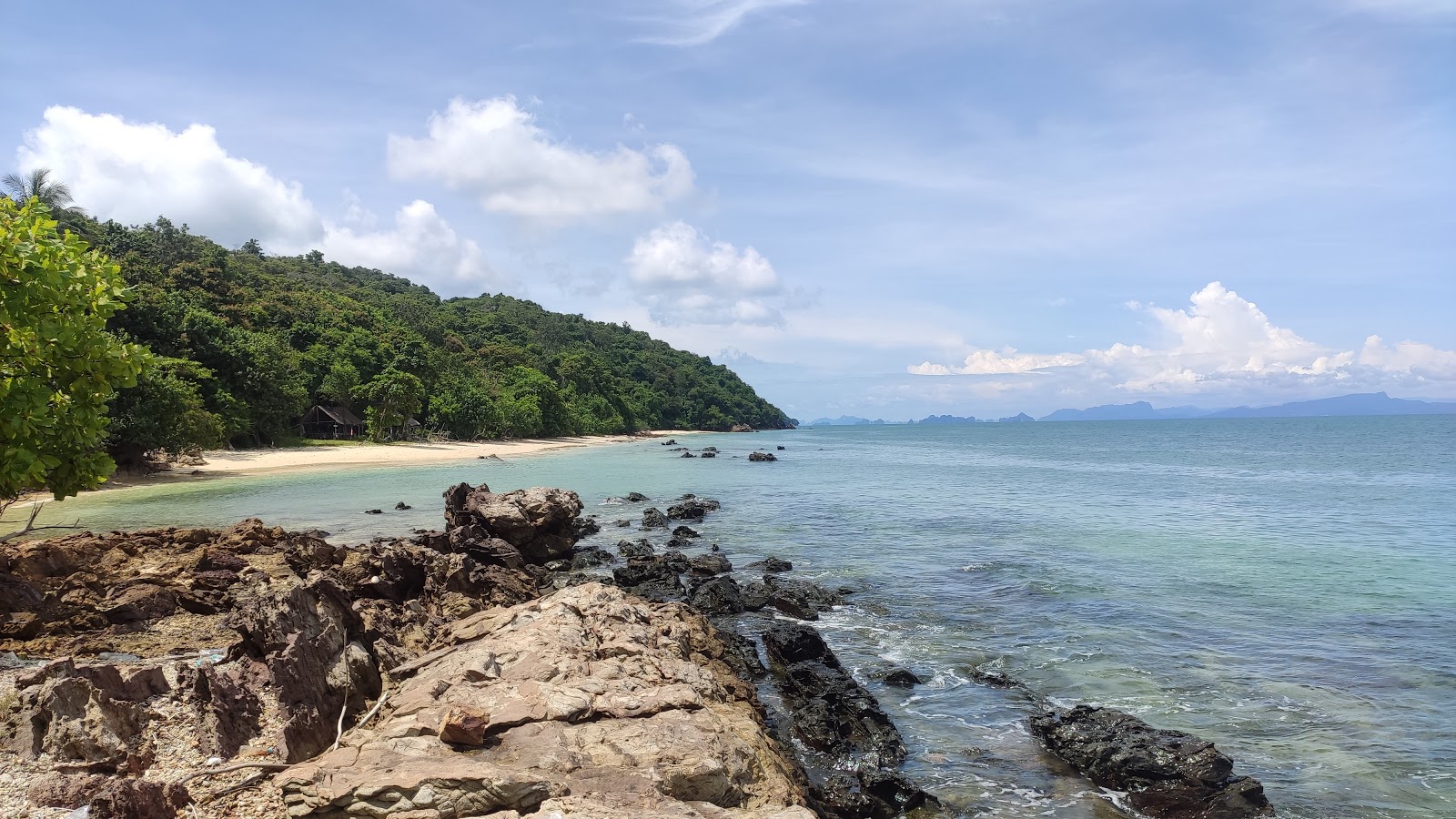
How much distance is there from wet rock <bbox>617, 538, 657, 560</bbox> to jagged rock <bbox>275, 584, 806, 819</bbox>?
12724 mm

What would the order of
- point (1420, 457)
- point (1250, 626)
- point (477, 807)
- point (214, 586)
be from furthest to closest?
point (1420, 457) → point (1250, 626) → point (214, 586) → point (477, 807)

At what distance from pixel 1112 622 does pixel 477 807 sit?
14.2 metres

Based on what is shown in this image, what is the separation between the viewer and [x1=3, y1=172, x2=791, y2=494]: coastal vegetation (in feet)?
31.0

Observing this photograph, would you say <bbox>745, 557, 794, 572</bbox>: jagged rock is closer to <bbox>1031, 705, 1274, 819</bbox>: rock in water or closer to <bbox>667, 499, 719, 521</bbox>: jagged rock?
<bbox>667, 499, 719, 521</bbox>: jagged rock

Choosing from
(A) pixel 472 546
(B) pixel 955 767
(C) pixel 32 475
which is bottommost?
(B) pixel 955 767

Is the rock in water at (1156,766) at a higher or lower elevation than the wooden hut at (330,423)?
lower

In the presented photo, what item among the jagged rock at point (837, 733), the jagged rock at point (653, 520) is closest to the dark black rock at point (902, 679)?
the jagged rock at point (837, 733)

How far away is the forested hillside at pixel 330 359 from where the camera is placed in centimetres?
4353

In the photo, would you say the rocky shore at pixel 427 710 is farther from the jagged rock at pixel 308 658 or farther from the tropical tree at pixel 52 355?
the tropical tree at pixel 52 355

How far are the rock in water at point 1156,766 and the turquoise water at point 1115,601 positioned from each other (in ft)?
0.97

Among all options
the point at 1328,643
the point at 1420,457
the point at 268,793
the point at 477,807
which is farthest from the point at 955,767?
the point at 1420,457

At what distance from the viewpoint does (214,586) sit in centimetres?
1289

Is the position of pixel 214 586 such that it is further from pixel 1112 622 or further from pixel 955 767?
pixel 1112 622

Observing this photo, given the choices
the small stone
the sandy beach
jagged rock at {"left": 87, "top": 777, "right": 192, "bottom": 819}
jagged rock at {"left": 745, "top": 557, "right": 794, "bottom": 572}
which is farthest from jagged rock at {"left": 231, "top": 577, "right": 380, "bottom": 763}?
the sandy beach
